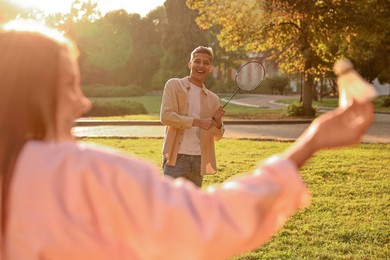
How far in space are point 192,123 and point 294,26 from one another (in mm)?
21964

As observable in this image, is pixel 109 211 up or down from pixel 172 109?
up

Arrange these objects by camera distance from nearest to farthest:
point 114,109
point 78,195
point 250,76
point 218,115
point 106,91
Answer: point 78,195 → point 218,115 → point 250,76 → point 114,109 → point 106,91

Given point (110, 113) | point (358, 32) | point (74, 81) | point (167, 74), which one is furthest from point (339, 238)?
point (167, 74)

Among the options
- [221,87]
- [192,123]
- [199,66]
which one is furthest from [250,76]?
[221,87]

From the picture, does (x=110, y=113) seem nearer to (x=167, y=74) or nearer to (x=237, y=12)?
(x=237, y=12)

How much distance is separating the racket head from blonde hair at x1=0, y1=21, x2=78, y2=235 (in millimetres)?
6876

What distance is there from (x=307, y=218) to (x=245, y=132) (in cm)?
1278

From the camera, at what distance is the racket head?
27.6ft

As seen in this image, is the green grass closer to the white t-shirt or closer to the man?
the man

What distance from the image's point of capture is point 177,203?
1488 millimetres

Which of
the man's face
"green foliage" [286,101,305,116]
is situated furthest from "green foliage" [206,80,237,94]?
the man's face

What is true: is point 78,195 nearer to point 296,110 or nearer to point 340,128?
point 340,128

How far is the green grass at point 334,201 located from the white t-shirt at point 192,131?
1.35 m

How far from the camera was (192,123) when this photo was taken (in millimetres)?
6367
